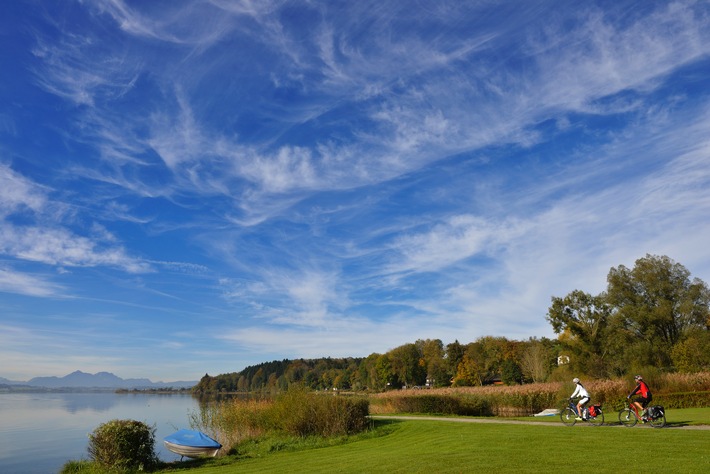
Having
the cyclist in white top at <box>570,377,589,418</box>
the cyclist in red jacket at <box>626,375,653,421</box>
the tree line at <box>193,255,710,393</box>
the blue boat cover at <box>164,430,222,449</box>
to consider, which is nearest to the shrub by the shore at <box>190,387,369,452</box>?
the blue boat cover at <box>164,430,222,449</box>

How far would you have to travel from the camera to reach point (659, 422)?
1485 centimetres

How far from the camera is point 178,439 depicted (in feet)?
65.5

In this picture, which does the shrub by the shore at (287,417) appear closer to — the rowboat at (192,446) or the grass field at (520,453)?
the rowboat at (192,446)

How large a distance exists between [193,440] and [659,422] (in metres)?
17.1

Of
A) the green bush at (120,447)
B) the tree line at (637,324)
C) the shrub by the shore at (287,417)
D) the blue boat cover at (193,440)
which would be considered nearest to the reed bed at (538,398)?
the shrub by the shore at (287,417)

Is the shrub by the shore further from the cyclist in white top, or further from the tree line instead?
the tree line

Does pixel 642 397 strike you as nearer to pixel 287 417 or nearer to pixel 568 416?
pixel 568 416

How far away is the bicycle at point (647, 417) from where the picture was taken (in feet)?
48.1

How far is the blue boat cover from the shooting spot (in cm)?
1962

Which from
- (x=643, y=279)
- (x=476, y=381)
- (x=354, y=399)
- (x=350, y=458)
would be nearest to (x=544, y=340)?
(x=476, y=381)

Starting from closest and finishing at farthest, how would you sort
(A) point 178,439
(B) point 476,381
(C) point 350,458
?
1. (C) point 350,458
2. (A) point 178,439
3. (B) point 476,381

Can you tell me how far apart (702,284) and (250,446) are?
4584 cm

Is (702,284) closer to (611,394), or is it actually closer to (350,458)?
(611,394)

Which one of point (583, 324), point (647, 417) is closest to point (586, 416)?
point (647, 417)
